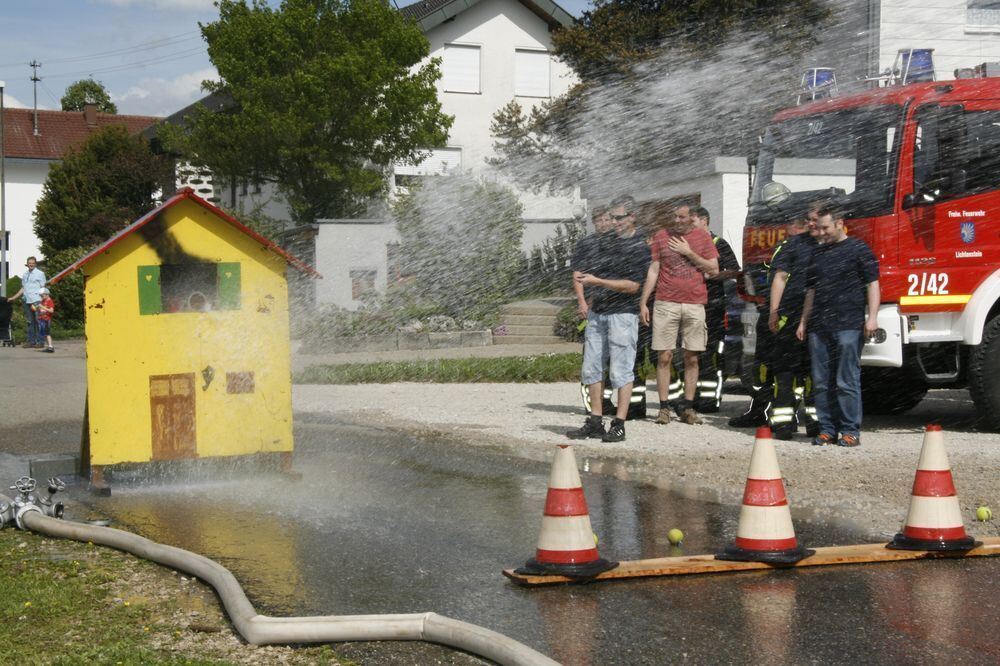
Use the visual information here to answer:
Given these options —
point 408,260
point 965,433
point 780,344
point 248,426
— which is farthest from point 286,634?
point 408,260

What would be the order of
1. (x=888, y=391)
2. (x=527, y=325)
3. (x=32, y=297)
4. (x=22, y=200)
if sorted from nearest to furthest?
(x=888, y=391), (x=527, y=325), (x=32, y=297), (x=22, y=200)

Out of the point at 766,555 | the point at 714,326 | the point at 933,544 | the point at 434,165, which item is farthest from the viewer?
the point at 434,165

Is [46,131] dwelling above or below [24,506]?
above

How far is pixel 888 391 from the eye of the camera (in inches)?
488

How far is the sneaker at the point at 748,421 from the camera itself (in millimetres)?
11117

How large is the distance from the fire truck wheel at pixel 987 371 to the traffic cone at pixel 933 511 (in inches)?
168

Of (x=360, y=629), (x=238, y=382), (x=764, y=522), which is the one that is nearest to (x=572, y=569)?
(x=764, y=522)

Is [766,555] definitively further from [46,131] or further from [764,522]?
[46,131]

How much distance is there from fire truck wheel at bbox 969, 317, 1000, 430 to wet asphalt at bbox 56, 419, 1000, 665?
363cm

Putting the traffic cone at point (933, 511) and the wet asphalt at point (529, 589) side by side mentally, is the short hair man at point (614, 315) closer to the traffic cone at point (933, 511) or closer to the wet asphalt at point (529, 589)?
the wet asphalt at point (529, 589)

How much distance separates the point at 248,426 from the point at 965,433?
5.98 meters

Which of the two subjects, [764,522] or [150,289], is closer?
[764,522]

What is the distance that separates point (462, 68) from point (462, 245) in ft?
43.1

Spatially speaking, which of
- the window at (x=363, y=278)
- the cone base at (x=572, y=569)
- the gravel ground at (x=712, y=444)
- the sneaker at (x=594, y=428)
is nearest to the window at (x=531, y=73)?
the window at (x=363, y=278)
